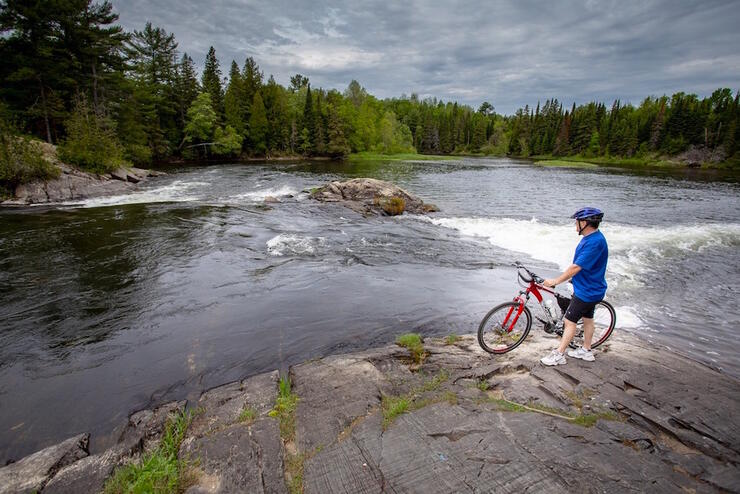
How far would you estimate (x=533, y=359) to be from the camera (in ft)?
19.1

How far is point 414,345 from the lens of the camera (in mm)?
6332

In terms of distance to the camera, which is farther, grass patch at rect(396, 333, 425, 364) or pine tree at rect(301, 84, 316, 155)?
pine tree at rect(301, 84, 316, 155)

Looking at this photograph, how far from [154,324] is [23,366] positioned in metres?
2.06

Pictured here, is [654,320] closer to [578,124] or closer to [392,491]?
[392,491]

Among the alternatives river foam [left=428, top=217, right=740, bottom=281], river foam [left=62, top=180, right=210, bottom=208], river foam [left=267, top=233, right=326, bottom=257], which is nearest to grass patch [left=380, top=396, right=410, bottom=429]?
river foam [left=267, top=233, right=326, bottom=257]

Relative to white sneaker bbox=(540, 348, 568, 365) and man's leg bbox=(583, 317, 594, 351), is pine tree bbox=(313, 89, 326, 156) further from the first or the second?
white sneaker bbox=(540, 348, 568, 365)

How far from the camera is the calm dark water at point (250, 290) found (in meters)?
5.77

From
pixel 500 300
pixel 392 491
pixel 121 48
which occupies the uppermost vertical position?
pixel 121 48

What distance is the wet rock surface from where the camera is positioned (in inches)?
826

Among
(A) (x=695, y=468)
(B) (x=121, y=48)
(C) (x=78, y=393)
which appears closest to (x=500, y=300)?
(A) (x=695, y=468)

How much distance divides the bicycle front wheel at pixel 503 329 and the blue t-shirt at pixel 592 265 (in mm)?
1214

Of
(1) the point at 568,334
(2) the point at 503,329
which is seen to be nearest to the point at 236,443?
(2) the point at 503,329

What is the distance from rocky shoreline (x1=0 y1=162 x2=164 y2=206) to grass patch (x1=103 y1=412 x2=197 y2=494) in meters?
24.2

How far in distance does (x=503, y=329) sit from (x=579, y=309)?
151cm
